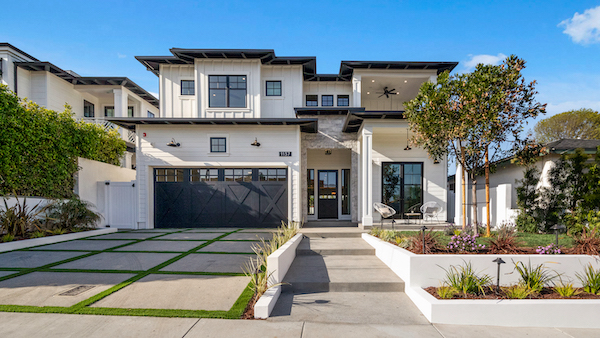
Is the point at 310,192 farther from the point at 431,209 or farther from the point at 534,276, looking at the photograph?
the point at 534,276

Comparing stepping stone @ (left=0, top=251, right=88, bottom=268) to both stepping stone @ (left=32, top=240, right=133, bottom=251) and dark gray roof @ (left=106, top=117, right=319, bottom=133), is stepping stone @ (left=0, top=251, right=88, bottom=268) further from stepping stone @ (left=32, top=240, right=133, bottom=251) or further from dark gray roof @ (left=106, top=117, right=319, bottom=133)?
dark gray roof @ (left=106, top=117, right=319, bottom=133)

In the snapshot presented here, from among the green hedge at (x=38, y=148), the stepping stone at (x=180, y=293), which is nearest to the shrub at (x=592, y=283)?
the stepping stone at (x=180, y=293)

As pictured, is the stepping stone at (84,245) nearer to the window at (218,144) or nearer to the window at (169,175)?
the window at (169,175)

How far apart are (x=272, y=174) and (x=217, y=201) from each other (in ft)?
7.35

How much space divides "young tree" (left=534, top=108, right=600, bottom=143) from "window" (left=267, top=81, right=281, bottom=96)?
19809 mm

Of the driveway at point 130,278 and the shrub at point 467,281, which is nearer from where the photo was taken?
the driveway at point 130,278

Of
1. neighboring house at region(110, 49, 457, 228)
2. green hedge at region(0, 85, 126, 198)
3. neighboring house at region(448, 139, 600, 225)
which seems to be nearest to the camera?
neighboring house at region(448, 139, 600, 225)

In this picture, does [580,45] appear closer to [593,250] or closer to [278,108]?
[593,250]

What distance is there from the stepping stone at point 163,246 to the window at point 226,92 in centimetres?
576

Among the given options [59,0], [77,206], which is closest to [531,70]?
[59,0]

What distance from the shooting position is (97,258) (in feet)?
19.7

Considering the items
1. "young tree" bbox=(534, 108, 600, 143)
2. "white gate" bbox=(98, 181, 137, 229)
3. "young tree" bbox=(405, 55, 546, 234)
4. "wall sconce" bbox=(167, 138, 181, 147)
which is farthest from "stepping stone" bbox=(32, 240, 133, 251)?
"young tree" bbox=(534, 108, 600, 143)

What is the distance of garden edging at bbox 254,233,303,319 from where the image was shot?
3.50 meters

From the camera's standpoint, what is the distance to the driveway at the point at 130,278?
3.64m
